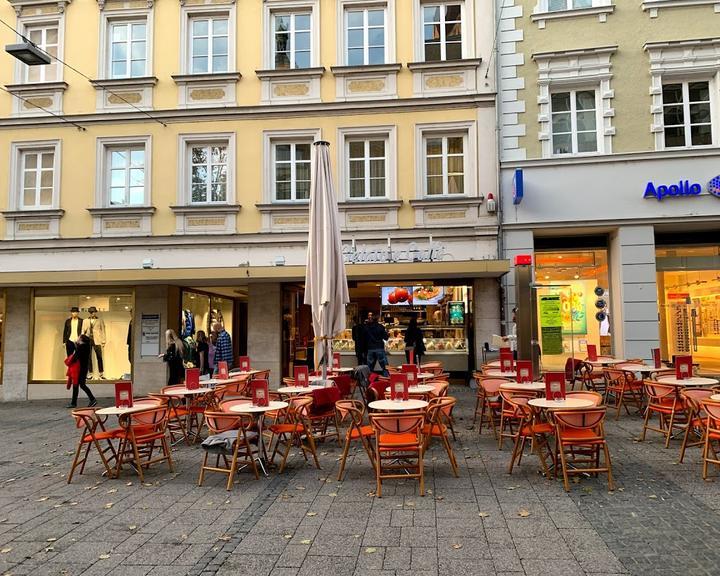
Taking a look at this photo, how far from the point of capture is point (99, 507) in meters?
5.21

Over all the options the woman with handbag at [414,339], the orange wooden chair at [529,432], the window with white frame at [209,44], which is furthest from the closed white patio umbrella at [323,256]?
the window with white frame at [209,44]

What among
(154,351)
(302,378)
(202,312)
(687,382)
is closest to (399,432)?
(302,378)

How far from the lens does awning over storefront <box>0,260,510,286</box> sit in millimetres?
11117

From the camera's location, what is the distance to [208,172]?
1312 centimetres

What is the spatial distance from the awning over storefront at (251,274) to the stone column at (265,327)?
686 mm

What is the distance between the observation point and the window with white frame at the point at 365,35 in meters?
12.9

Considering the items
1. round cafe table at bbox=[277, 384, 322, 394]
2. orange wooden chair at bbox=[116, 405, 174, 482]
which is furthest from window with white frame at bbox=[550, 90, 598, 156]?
orange wooden chair at bbox=[116, 405, 174, 482]

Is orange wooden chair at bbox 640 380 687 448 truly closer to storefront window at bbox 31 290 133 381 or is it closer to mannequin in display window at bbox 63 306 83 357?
storefront window at bbox 31 290 133 381

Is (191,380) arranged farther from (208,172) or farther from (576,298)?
(576,298)

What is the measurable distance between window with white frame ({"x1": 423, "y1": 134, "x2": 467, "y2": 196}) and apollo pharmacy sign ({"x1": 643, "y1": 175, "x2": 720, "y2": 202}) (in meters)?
3.79

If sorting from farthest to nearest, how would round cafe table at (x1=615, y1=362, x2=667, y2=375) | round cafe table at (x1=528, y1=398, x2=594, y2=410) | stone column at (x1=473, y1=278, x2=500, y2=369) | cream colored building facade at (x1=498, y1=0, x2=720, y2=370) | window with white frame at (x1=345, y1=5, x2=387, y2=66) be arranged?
window with white frame at (x1=345, y1=5, x2=387, y2=66)
stone column at (x1=473, y1=278, x2=500, y2=369)
cream colored building facade at (x1=498, y1=0, x2=720, y2=370)
round cafe table at (x1=615, y1=362, x2=667, y2=375)
round cafe table at (x1=528, y1=398, x2=594, y2=410)

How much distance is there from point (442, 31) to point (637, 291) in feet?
23.2

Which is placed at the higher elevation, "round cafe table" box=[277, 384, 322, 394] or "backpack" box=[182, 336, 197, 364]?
"backpack" box=[182, 336, 197, 364]

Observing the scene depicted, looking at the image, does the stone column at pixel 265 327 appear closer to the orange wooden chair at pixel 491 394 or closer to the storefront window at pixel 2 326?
the storefront window at pixel 2 326
